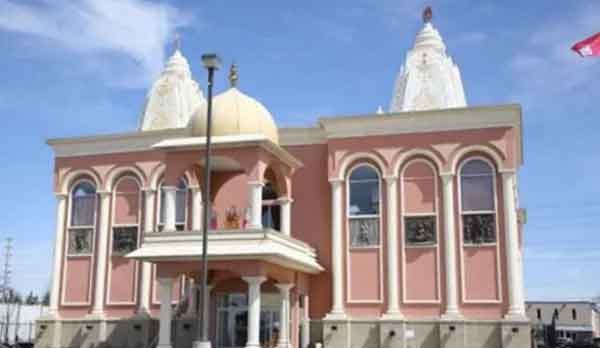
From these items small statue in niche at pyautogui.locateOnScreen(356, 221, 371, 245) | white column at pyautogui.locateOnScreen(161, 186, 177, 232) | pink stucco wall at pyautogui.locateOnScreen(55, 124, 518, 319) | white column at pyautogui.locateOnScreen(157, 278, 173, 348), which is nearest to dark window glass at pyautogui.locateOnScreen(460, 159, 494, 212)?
pink stucco wall at pyautogui.locateOnScreen(55, 124, 518, 319)

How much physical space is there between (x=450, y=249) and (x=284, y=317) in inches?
270

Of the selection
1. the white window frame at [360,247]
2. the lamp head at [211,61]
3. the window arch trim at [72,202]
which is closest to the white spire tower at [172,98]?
the window arch trim at [72,202]

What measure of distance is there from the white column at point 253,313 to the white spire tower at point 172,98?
19.0 meters

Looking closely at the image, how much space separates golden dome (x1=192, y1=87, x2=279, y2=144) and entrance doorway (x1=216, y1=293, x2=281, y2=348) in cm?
620

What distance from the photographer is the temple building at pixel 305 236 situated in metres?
27.0

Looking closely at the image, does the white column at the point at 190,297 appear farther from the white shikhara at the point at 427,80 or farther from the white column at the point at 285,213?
the white shikhara at the point at 427,80

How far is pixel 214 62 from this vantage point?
18.5 metres

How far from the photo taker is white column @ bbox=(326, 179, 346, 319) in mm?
29172

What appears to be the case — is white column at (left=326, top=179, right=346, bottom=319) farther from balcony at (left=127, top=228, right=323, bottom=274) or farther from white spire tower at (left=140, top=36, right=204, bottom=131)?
white spire tower at (left=140, top=36, right=204, bottom=131)

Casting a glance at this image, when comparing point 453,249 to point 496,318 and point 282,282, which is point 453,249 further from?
point 282,282

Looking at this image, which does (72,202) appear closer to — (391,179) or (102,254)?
(102,254)

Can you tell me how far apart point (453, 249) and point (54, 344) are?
57.1 ft

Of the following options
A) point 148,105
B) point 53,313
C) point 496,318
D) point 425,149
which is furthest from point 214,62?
point 148,105

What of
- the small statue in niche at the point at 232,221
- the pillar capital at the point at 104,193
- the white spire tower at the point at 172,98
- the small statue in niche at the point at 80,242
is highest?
the white spire tower at the point at 172,98
